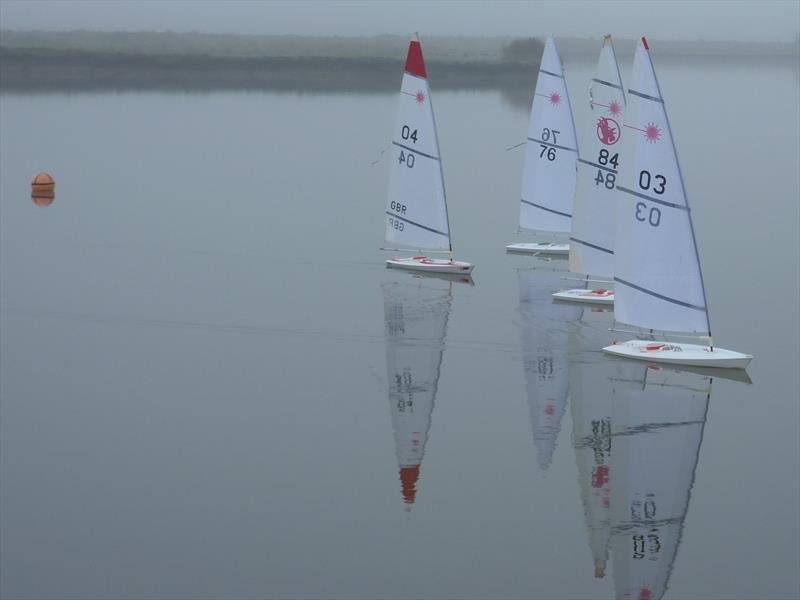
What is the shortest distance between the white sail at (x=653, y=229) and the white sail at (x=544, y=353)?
93.5 inches

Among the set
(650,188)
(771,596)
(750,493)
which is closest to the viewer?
(771,596)

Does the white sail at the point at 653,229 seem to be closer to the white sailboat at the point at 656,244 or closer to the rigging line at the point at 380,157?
the white sailboat at the point at 656,244

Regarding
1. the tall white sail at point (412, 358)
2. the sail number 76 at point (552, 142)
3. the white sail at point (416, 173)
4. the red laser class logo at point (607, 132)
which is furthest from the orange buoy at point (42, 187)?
the red laser class logo at point (607, 132)

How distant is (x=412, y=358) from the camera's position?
3506 cm

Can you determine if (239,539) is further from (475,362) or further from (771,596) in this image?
(475,362)

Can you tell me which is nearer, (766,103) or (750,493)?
(750,493)

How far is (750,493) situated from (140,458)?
11.2 m

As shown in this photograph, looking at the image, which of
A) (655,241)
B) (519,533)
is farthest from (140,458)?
(655,241)

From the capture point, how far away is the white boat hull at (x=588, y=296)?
39.2 metres

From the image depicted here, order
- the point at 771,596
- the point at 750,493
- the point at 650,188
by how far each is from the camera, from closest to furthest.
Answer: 1. the point at 771,596
2. the point at 750,493
3. the point at 650,188

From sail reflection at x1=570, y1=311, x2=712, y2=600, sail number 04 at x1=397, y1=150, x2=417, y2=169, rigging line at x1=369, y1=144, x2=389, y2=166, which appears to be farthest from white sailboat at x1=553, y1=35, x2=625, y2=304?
rigging line at x1=369, y1=144, x2=389, y2=166

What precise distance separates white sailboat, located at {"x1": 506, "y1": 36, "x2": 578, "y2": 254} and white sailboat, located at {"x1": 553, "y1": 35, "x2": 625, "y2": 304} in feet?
21.2

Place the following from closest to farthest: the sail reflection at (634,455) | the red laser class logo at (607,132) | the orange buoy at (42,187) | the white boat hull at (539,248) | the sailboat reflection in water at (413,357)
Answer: the sail reflection at (634,455)
the sailboat reflection in water at (413,357)
the red laser class logo at (607,132)
the white boat hull at (539,248)
the orange buoy at (42,187)

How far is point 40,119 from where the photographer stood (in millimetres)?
101125
